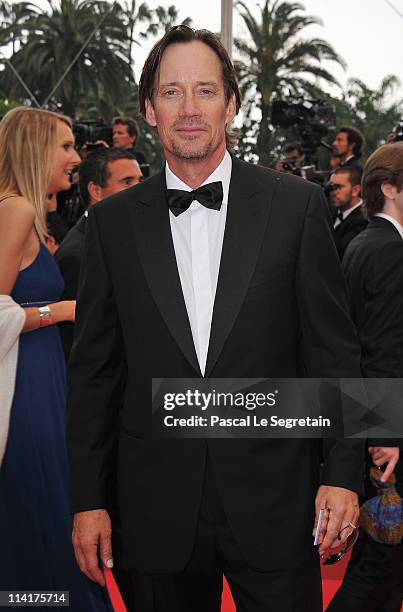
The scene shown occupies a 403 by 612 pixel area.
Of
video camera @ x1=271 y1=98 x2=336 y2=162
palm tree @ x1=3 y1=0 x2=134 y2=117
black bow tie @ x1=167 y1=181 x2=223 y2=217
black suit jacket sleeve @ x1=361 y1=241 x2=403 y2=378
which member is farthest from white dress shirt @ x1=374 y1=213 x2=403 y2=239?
palm tree @ x1=3 y1=0 x2=134 y2=117

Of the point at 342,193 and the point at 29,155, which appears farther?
the point at 342,193

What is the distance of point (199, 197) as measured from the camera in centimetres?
178

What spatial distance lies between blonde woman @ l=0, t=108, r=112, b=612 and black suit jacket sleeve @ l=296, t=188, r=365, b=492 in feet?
4.45

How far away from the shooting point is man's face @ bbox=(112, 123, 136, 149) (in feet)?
20.5

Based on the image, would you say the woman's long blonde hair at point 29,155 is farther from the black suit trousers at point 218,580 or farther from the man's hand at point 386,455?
the black suit trousers at point 218,580

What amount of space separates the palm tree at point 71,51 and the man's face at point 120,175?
3081mm

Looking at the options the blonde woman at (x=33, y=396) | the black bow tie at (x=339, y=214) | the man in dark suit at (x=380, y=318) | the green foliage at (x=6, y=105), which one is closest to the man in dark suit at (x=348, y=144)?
the black bow tie at (x=339, y=214)

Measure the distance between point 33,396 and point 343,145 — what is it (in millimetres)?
4196

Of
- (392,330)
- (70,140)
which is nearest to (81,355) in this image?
(392,330)

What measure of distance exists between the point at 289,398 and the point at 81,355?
451mm

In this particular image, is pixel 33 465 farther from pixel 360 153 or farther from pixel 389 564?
pixel 360 153

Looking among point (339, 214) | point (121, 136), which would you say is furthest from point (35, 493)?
point (121, 136)

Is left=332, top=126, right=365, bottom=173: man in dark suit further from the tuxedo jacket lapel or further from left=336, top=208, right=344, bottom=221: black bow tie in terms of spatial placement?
the tuxedo jacket lapel

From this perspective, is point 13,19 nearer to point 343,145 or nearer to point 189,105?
point 343,145
